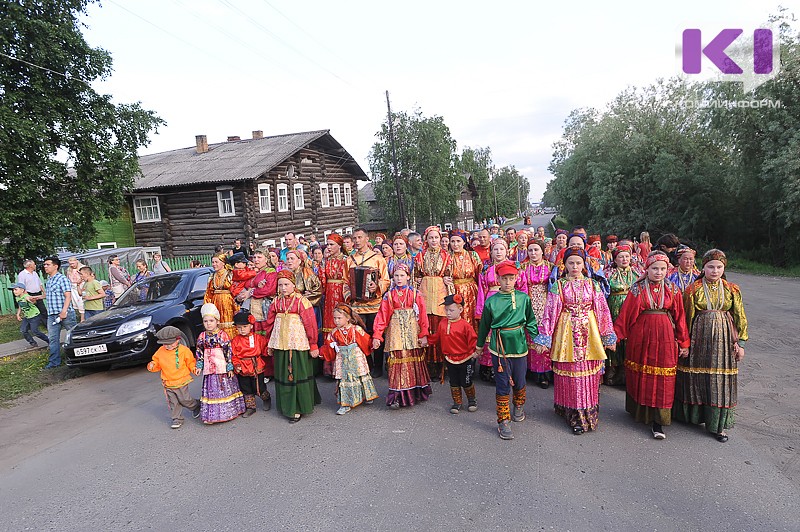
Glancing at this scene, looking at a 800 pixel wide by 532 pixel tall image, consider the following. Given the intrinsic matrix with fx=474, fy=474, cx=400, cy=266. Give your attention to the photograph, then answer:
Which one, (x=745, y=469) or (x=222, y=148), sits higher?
(x=222, y=148)

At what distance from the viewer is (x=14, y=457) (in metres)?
4.95

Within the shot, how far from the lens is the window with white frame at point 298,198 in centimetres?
2534

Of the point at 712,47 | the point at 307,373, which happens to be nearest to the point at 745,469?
the point at 307,373

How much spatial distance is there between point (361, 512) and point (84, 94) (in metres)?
13.7

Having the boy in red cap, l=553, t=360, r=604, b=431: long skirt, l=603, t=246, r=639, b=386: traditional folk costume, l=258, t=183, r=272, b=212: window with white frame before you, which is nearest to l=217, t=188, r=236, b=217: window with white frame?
l=258, t=183, r=272, b=212: window with white frame

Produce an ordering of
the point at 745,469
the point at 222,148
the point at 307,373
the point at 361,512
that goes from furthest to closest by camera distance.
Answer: the point at 222,148 → the point at 307,373 → the point at 745,469 → the point at 361,512

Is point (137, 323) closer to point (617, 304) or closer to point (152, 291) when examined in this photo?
point (152, 291)

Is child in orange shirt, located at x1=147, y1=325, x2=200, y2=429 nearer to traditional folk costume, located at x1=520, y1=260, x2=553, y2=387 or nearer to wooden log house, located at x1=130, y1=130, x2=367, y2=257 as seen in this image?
traditional folk costume, located at x1=520, y1=260, x2=553, y2=387

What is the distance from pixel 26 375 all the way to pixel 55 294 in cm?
140

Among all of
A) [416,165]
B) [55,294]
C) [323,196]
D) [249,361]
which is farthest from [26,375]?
[416,165]

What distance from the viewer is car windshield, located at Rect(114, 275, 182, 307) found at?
27.6 feet

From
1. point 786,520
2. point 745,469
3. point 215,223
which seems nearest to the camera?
point 786,520

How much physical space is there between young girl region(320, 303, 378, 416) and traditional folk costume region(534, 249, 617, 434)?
6.58ft

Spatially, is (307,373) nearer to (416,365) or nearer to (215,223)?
(416,365)
